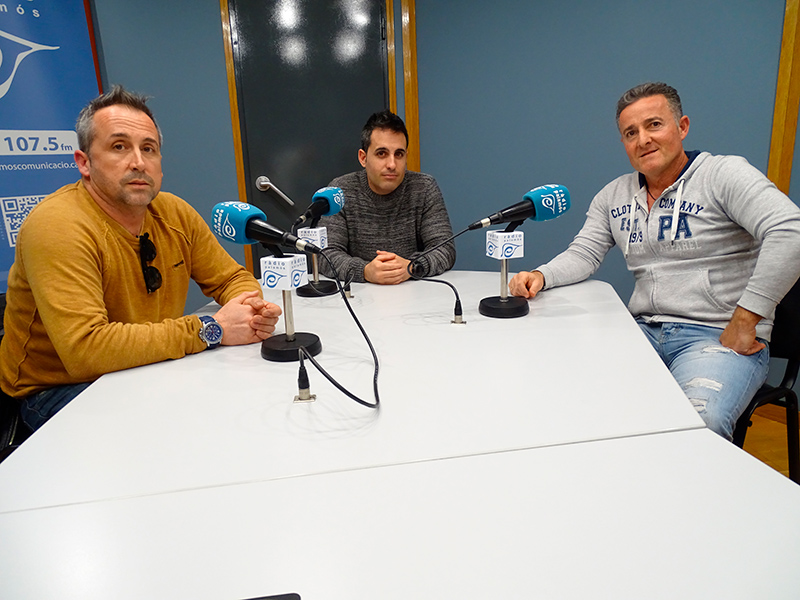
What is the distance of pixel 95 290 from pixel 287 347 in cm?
47

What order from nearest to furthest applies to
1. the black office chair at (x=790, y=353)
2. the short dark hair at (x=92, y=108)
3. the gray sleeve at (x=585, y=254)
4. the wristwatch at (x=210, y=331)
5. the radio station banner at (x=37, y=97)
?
the wristwatch at (x=210, y=331) → the short dark hair at (x=92, y=108) → the black office chair at (x=790, y=353) → the gray sleeve at (x=585, y=254) → the radio station banner at (x=37, y=97)

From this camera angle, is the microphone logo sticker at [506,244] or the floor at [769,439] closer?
the microphone logo sticker at [506,244]

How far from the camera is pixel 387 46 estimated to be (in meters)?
2.85

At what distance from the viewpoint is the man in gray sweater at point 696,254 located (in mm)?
1333

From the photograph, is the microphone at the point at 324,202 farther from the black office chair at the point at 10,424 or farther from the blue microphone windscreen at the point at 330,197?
the black office chair at the point at 10,424

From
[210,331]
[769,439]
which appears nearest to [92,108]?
[210,331]

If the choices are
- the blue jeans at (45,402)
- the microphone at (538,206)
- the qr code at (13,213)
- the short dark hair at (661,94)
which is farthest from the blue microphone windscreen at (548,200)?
the qr code at (13,213)

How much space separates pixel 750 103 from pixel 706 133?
0.66 feet

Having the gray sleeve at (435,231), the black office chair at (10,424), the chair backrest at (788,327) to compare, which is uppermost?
the gray sleeve at (435,231)

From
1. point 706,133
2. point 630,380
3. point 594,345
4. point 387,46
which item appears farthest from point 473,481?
point 387,46

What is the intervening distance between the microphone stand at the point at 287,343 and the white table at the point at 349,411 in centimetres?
2

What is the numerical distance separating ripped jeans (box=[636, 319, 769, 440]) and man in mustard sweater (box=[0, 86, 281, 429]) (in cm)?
106

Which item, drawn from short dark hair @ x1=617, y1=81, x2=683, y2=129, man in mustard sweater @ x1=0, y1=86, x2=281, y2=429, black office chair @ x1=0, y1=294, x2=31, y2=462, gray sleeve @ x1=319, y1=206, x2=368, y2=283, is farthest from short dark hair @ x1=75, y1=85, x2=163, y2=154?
short dark hair @ x1=617, y1=81, x2=683, y2=129

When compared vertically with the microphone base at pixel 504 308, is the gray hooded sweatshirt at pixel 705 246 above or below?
above
